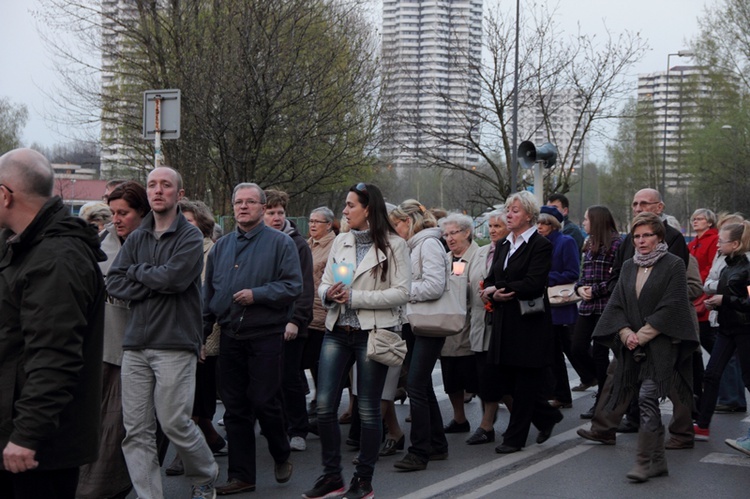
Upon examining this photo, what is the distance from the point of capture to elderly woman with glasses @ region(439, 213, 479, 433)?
831 centimetres

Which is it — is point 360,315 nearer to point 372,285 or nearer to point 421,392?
point 372,285

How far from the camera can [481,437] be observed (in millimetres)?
8008

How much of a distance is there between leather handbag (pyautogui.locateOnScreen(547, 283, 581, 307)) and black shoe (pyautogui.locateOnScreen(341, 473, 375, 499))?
12.9ft

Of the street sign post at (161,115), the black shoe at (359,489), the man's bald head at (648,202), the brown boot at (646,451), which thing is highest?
the street sign post at (161,115)

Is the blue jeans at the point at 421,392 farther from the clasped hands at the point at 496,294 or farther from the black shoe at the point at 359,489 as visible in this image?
the black shoe at the point at 359,489

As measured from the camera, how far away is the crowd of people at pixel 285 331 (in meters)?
3.51

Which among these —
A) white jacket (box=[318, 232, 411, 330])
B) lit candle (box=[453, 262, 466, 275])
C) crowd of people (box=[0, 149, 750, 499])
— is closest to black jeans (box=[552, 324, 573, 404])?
crowd of people (box=[0, 149, 750, 499])

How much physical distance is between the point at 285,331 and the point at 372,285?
853 mm

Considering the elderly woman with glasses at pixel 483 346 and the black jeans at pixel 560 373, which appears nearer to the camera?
the elderly woman with glasses at pixel 483 346

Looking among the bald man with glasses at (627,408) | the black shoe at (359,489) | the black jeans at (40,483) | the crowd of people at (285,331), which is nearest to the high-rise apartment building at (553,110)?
the crowd of people at (285,331)

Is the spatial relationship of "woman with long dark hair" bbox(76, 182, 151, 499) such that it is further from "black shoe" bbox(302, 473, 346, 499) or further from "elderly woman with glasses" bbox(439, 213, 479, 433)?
"elderly woman with glasses" bbox(439, 213, 479, 433)

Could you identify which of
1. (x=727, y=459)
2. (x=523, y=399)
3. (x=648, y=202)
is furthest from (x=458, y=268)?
(x=727, y=459)

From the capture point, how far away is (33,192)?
358 cm

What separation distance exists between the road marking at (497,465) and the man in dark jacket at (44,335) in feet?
10.4
